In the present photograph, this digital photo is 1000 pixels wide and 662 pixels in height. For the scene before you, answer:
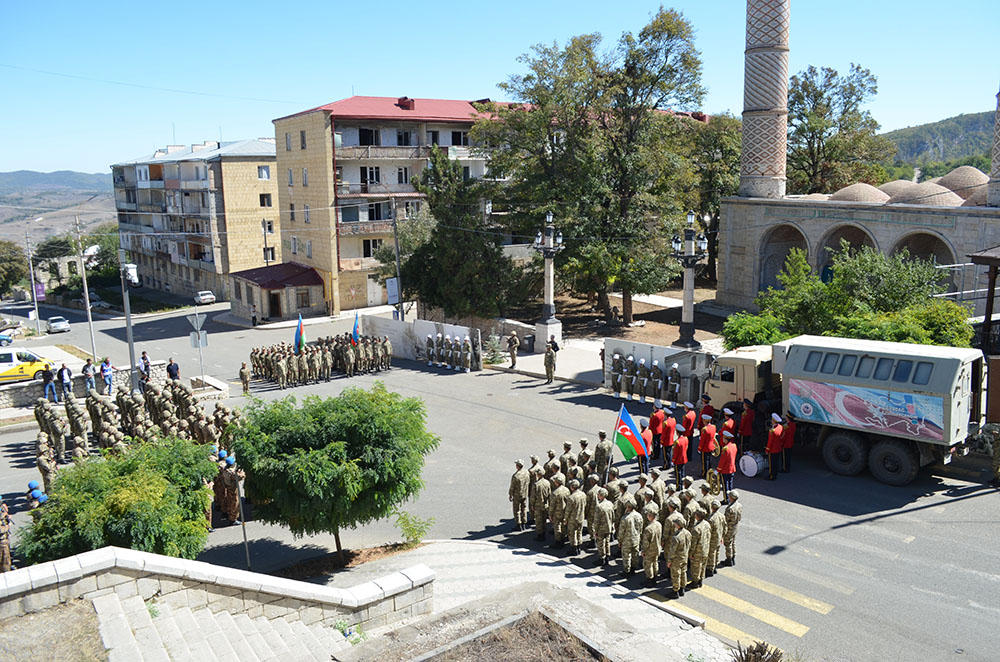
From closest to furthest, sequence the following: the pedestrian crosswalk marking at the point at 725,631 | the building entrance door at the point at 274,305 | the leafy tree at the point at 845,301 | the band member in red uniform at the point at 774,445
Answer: the pedestrian crosswalk marking at the point at 725,631, the band member in red uniform at the point at 774,445, the leafy tree at the point at 845,301, the building entrance door at the point at 274,305

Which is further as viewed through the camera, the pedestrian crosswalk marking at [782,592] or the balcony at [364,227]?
the balcony at [364,227]

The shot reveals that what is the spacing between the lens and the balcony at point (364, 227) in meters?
44.1

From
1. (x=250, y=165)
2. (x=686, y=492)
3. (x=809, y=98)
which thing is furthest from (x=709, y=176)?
(x=686, y=492)

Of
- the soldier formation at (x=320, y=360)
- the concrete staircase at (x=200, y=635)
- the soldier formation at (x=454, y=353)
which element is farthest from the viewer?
the soldier formation at (x=454, y=353)

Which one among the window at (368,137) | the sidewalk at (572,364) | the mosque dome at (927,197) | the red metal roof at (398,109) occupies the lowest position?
the sidewalk at (572,364)

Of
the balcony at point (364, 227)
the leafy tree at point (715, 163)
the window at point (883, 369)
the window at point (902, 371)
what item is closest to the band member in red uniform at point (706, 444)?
the window at point (883, 369)

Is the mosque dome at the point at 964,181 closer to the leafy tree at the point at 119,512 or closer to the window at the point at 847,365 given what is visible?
the window at the point at 847,365

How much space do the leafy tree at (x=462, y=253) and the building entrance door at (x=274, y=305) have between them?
47.1 feet

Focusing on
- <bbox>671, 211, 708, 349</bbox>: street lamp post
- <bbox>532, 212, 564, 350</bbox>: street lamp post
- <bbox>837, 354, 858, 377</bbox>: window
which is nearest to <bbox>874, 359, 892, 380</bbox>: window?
<bbox>837, 354, 858, 377</bbox>: window

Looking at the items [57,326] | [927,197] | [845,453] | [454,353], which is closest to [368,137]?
[57,326]

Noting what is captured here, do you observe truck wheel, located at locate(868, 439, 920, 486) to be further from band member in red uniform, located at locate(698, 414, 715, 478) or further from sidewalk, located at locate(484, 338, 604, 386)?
sidewalk, located at locate(484, 338, 604, 386)

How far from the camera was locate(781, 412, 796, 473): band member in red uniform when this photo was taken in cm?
1480

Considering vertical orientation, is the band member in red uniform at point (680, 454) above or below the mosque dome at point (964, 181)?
below

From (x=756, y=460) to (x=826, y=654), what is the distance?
6.02 m
